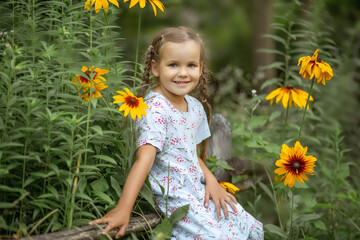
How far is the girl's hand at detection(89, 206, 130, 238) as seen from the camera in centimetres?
201

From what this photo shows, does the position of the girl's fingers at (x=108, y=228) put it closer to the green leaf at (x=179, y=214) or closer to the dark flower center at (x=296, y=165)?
the green leaf at (x=179, y=214)

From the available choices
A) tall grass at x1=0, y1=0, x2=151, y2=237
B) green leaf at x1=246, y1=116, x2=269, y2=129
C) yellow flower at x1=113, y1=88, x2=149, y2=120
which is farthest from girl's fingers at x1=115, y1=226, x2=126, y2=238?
green leaf at x1=246, y1=116, x2=269, y2=129

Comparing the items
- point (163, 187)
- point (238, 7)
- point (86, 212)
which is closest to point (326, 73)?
point (163, 187)

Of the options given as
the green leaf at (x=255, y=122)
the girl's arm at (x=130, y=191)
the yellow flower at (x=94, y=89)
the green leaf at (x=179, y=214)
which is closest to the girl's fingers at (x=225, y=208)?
the green leaf at (x=179, y=214)

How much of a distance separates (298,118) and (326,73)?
4.98ft

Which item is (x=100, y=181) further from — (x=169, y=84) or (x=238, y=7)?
(x=238, y=7)

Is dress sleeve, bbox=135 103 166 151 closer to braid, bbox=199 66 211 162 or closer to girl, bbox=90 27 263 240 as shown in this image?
girl, bbox=90 27 263 240

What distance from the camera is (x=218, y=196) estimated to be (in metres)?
2.58

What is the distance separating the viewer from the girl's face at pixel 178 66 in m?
2.48

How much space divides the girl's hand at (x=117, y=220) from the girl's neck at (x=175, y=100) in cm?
70

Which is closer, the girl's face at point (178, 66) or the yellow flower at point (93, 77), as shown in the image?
the yellow flower at point (93, 77)

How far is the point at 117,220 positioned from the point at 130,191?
150 mm

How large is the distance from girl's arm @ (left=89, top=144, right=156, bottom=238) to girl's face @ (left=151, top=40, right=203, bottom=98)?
1.24 ft

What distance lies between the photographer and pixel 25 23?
7.68ft
